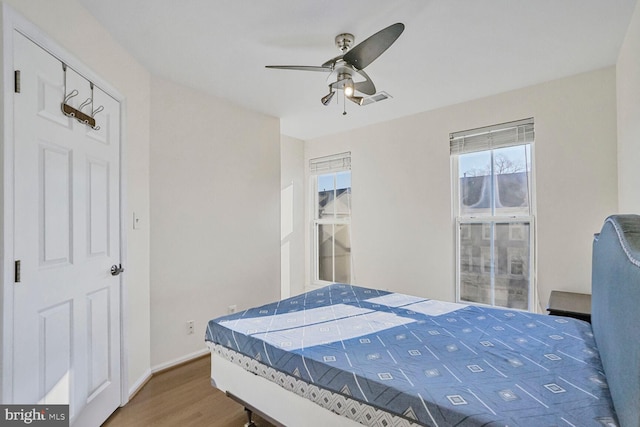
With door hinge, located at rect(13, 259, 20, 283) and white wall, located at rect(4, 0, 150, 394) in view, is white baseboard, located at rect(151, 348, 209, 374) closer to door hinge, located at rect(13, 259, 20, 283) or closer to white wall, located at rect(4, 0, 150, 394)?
white wall, located at rect(4, 0, 150, 394)

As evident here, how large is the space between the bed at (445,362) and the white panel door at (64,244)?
0.70 meters

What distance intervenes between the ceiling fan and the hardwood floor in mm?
2208

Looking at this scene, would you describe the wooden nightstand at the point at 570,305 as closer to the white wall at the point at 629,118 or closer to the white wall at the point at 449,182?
the white wall at the point at 449,182

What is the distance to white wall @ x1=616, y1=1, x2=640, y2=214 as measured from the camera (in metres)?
1.83

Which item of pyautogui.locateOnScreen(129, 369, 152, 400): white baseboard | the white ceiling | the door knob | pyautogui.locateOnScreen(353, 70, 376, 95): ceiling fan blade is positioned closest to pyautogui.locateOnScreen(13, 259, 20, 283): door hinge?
the door knob

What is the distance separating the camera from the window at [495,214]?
2.95 m

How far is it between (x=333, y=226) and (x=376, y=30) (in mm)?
2974

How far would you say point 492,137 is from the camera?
3082 millimetres

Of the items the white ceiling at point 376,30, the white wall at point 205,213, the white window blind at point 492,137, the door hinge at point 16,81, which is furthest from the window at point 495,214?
the door hinge at point 16,81

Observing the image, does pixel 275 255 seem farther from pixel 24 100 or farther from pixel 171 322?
pixel 24 100

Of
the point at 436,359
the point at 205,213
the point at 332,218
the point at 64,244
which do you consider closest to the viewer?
the point at 436,359

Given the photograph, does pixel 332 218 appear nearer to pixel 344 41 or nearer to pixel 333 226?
pixel 333 226

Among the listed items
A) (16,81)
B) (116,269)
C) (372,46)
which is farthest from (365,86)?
(116,269)

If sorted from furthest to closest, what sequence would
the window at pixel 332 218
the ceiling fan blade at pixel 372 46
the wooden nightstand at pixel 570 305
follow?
the window at pixel 332 218 → the wooden nightstand at pixel 570 305 → the ceiling fan blade at pixel 372 46
